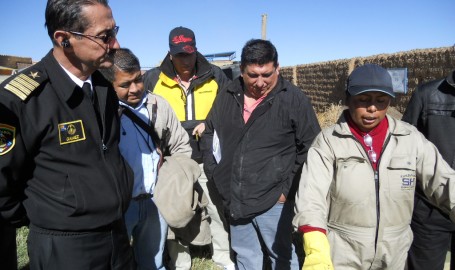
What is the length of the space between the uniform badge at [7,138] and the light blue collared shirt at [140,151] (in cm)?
98

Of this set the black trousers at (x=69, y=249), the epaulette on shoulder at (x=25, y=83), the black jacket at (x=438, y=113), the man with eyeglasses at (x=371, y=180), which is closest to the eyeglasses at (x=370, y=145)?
the man with eyeglasses at (x=371, y=180)

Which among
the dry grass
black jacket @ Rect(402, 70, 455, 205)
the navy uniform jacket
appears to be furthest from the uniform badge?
the dry grass

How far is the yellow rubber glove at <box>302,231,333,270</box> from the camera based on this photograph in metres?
1.58

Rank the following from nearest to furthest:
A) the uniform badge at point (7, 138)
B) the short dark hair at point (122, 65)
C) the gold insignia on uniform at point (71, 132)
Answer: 1. the uniform badge at point (7, 138)
2. the gold insignia on uniform at point (71, 132)
3. the short dark hair at point (122, 65)

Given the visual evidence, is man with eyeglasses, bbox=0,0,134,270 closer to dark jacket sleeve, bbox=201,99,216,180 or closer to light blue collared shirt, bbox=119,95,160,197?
light blue collared shirt, bbox=119,95,160,197

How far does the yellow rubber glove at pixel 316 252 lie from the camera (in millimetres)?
1578

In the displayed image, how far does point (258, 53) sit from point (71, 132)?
1.44m

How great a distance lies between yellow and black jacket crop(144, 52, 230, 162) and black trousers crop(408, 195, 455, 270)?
1.80 m

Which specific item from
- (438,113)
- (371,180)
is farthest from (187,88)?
(438,113)

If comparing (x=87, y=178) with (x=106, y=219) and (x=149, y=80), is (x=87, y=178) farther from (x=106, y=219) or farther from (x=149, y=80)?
(x=149, y=80)

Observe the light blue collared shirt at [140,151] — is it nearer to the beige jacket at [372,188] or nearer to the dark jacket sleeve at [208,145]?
the dark jacket sleeve at [208,145]

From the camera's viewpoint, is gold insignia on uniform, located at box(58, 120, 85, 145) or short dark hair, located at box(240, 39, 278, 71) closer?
gold insignia on uniform, located at box(58, 120, 85, 145)

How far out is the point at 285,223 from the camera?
2.64 meters

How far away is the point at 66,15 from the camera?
1.59 m
